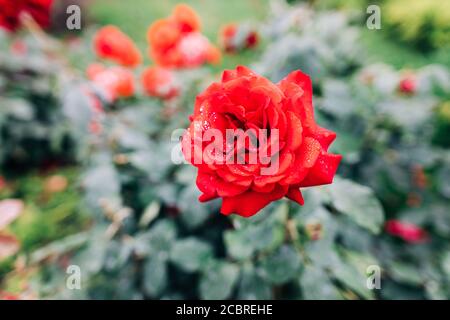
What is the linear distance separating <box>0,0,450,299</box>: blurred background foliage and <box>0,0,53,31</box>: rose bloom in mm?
68

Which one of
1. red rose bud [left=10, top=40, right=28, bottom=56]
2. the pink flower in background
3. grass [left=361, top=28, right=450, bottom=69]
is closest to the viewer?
the pink flower in background

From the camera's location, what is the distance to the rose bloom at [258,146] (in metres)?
0.47

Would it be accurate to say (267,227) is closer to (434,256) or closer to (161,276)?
(161,276)

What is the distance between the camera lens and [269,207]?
2.41 feet

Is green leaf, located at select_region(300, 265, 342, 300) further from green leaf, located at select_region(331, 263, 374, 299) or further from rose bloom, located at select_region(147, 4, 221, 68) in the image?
rose bloom, located at select_region(147, 4, 221, 68)

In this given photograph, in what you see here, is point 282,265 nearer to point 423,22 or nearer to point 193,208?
point 193,208

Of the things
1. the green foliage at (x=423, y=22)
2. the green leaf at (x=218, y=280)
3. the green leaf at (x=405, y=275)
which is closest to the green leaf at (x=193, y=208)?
the green leaf at (x=218, y=280)

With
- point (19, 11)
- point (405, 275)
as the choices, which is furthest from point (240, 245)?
point (19, 11)

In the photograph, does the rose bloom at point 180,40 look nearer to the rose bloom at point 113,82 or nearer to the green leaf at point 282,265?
the rose bloom at point 113,82

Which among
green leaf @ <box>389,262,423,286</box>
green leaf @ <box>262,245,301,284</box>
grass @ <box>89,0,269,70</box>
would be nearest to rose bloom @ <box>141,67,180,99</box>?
green leaf @ <box>262,245,301,284</box>

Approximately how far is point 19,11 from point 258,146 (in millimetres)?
851

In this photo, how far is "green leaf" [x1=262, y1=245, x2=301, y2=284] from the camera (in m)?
0.72

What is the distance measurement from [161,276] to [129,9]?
8.70 feet
